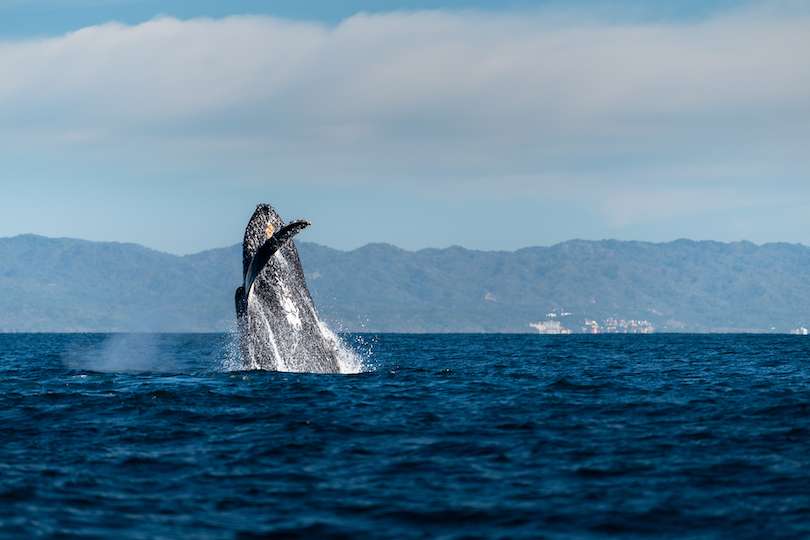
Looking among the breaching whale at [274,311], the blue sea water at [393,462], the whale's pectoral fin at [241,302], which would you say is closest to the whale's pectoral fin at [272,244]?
the breaching whale at [274,311]

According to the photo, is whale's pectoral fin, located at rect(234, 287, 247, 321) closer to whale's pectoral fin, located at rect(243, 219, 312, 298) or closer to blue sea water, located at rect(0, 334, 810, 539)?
whale's pectoral fin, located at rect(243, 219, 312, 298)

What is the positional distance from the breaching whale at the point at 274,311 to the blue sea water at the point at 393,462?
527 millimetres

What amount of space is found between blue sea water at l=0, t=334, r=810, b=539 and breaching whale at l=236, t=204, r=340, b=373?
0.53 meters

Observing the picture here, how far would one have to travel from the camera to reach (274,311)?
1769 centimetres

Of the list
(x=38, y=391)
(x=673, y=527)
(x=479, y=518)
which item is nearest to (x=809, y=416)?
(x=673, y=527)

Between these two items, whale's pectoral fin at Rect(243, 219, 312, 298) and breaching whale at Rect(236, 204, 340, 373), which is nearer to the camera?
whale's pectoral fin at Rect(243, 219, 312, 298)

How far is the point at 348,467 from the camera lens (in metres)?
11.3

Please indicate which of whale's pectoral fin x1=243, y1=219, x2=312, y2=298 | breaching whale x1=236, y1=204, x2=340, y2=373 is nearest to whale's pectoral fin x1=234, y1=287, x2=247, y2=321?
breaching whale x1=236, y1=204, x2=340, y2=373

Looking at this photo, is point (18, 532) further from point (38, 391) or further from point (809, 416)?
point (809, 416)

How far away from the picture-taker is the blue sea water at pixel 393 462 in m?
8.71

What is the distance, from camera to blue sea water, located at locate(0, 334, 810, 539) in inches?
343

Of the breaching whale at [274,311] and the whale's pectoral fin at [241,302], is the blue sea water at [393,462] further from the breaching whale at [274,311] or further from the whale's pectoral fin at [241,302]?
the whale's pectoral fin at [241,302]

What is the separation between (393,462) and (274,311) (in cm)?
698

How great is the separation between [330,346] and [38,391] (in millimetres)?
7233
